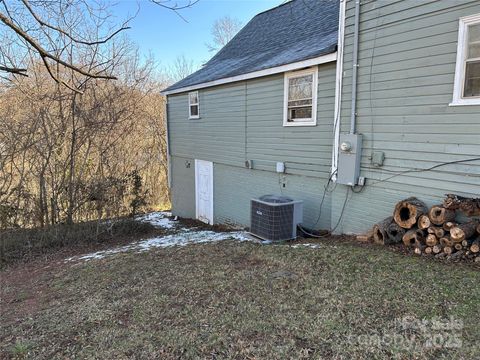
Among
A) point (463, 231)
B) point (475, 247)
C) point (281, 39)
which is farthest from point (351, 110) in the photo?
point (281, 39)

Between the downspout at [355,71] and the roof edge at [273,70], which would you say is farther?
the roof edge at [273,70]

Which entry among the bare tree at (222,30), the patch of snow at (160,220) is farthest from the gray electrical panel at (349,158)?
Answer: the bare tree at (222,30)

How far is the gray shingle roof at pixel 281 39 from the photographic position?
6.77 meters

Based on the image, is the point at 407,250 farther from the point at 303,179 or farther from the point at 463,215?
the point at 303,179

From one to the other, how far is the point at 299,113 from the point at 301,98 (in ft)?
1.02

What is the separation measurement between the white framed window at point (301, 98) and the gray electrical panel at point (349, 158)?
1137 mm

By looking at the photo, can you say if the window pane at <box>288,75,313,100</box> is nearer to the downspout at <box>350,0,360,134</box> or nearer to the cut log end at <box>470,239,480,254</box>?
the downspout at <box>350,0,360,134</box>

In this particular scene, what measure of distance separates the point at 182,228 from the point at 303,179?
4.97 metres

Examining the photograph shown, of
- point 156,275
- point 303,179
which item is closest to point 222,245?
point 156,275

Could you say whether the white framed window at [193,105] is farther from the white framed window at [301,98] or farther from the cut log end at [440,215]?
the cut log end at [440,215]

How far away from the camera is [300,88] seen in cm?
680

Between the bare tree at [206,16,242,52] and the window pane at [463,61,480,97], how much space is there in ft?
54.9

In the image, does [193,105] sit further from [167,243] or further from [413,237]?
[413,237]

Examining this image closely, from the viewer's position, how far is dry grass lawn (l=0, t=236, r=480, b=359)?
253 cm
